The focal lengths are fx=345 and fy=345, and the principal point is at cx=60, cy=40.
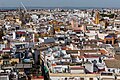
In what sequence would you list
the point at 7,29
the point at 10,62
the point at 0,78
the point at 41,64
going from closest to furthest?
the point at 0,78, the point at 10,62, the point at 41,64, the point at 7,29

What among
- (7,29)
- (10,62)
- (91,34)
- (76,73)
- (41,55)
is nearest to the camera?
(76,73)

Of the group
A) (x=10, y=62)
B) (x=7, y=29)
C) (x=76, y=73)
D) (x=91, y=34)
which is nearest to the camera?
(x=76, y=73)

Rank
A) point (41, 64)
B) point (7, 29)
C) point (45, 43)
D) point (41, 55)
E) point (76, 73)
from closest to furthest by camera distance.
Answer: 1. point (76, 73)
2. point (41, 64)
3. point (41, 55)
4. point (45, 43)
5. point (7, 29)

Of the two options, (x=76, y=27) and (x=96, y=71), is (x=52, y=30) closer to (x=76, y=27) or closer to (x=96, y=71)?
(x=76, y=27)

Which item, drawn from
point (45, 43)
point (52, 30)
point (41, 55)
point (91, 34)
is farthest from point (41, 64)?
point (52, 30)

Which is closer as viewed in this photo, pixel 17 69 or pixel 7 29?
pixel 17 69

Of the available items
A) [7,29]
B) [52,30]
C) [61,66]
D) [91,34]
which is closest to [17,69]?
[61,66]

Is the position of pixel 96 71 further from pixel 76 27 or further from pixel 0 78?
pixel 76 27

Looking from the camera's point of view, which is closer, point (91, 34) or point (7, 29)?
point (91, 34)
